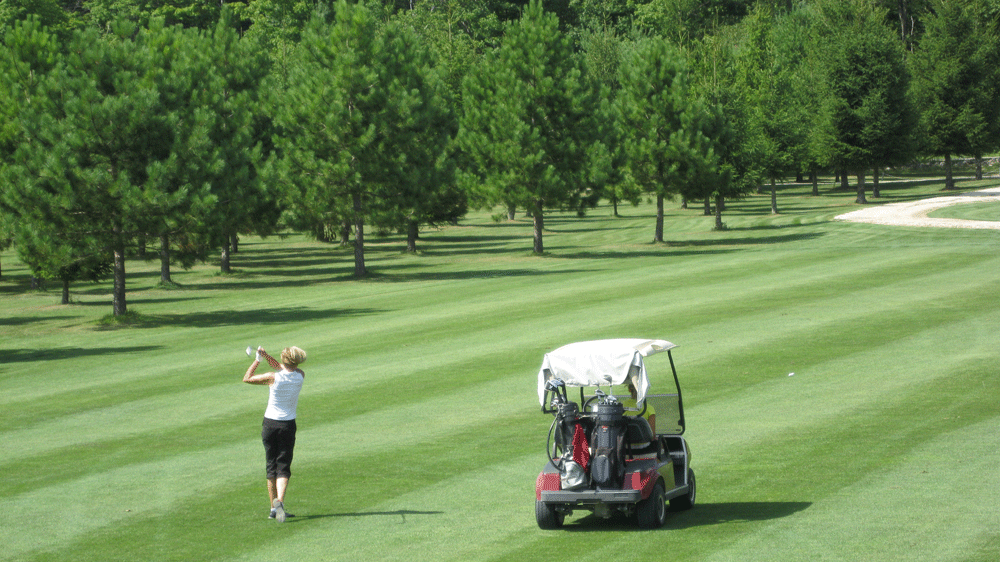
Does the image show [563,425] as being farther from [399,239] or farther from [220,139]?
[399,239]

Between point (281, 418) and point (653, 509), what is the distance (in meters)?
4.34

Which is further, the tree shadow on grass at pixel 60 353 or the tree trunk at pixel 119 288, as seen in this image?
the tree trunk at pixel 119 288

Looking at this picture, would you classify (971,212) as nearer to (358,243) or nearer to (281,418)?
(358,243)

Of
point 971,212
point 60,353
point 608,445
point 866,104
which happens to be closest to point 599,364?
point 608,445

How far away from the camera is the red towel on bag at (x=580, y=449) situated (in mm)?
10828

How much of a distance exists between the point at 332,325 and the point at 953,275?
2047cm

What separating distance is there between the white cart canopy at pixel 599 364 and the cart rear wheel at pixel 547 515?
3.78 ft

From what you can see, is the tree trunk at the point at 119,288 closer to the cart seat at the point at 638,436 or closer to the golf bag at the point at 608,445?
the cart seat at the point at 638,436

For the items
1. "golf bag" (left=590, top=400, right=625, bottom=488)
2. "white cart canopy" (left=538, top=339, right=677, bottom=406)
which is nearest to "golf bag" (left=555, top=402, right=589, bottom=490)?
"golf bag" (left=590, top=400, right=625, bottom=488)

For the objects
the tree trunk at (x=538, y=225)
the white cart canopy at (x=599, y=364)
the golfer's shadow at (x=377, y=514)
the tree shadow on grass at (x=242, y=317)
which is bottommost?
the golfer's shadow at (x=377, y=514)

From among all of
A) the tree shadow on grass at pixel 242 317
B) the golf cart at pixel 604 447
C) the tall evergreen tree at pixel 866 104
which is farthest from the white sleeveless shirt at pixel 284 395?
the tall evergreen tree at pixel 866 104

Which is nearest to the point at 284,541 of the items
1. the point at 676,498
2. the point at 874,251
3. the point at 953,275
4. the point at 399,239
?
the point at 676,498

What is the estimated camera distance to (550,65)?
5225cm

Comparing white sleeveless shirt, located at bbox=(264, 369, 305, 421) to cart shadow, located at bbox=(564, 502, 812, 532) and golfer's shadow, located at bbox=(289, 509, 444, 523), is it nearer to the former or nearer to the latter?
golfer's shadow, located at bbox=(289, 509, 444, 523)
